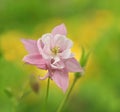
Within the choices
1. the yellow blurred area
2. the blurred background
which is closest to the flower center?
the blurred background

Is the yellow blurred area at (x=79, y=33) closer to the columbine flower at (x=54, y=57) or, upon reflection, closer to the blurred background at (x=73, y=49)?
the blurred background at (x=73, y=49)

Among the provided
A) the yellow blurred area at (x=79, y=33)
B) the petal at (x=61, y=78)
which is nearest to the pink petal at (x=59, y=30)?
the petal at (x=61, y=78)

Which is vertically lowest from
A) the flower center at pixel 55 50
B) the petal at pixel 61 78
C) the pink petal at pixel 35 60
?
the petal at pixel 61 78

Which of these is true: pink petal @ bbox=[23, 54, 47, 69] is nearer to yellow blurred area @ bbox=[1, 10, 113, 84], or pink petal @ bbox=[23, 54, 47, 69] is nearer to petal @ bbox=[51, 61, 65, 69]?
petal @ bbox=[51, 61, 65, 69]

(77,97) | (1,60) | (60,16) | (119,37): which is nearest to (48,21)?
(60,16)

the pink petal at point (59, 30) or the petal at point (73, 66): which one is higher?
the pink petal at point (59, 30)

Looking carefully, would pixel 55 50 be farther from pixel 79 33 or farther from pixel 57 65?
pixel 79 33
